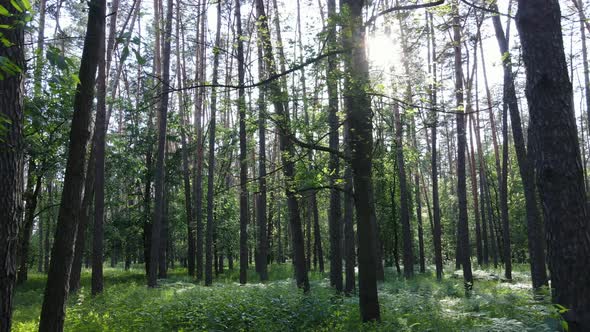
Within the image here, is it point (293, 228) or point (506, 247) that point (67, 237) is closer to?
point (293, 228)

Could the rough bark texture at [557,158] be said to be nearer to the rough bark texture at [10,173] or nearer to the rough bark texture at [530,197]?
the rough bark texture at [10,173]

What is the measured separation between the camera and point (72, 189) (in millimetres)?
4914

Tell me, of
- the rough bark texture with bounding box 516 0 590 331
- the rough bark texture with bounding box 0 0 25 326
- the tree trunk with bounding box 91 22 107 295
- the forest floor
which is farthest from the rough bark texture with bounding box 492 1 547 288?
the tree trunk with bounding box 91 22 107 295

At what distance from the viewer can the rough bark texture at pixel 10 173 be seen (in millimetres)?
Answer: 3900

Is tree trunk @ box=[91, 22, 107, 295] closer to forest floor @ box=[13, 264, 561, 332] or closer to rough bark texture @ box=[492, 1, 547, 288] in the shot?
forest floor @ box=[13, 264, 561, 332]

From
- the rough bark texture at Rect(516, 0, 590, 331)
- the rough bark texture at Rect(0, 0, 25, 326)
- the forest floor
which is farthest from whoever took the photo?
the forest floor

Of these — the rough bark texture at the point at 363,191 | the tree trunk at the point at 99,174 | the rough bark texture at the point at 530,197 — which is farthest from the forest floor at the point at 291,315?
the rough bark texture at the point at 530,197

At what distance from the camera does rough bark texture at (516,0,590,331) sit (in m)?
4.44

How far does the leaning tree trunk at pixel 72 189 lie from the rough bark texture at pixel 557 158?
17.4ft

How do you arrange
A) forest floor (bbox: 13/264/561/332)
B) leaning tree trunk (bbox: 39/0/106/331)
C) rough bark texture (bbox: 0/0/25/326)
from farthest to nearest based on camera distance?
forest floor (bbox: 13/264/561/332) → leaning tree trunk (bbox: 39/0/106/331) → rough bark texture (bbox: 0/0/25/326)

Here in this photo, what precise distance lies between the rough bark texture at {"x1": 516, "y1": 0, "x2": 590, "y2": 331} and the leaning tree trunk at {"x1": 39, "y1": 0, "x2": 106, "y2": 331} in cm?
529

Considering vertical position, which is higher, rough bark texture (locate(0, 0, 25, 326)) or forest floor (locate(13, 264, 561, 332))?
rough bark texture (locate(0, 0, 25, 326))

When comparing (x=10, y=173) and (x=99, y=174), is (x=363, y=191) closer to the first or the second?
(x=10, y=173)

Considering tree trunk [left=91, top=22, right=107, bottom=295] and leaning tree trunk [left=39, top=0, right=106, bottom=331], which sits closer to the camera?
leaning tree trunk [left=39, top=0, right=106, bottom=331]
